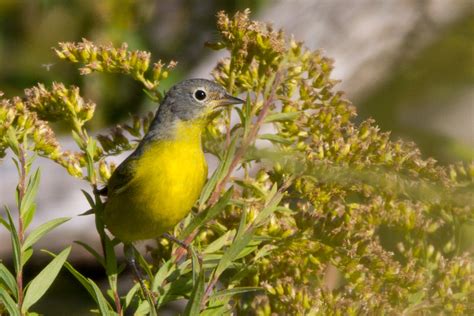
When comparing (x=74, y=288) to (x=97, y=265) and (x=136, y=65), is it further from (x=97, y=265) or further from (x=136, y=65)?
(x=136, y=65)

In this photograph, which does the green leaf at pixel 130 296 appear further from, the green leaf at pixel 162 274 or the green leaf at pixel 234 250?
the green leaf at pixel 234 250

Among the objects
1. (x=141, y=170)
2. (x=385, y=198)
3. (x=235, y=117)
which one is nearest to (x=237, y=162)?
(x=385, y=198)

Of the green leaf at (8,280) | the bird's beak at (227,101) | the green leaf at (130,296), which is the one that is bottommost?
the green leaf at (8,280)

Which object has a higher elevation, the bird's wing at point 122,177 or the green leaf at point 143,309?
the bird's wing at point 122,177

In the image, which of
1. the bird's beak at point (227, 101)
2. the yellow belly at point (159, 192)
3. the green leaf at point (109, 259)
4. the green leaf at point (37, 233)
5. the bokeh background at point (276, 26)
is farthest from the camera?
the bokeh background at point (276, 26)

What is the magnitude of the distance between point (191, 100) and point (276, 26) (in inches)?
93.5

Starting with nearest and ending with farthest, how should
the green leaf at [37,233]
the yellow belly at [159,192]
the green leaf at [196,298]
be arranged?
the green leaf at [196,298]
the green leaf at [37,233]
the yellow belly at [159,192]

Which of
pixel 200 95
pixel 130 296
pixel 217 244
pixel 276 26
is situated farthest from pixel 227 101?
pixel 276 26

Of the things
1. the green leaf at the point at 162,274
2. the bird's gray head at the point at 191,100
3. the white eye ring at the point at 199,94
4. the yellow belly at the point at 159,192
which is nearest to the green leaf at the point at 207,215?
the green leaf at the point at 162,274

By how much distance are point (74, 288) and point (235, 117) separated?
1.08 metres

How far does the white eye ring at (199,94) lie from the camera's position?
2376mm

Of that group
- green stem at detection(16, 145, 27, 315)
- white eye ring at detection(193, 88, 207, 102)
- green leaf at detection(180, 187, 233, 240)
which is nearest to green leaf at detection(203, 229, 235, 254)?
green leaf at detection(180, 187, 233, 240)

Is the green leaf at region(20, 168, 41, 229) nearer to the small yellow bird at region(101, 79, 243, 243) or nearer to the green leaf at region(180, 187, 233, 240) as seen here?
the green leaf at region(180, 187, 233, 240)

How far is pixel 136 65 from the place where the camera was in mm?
1697
